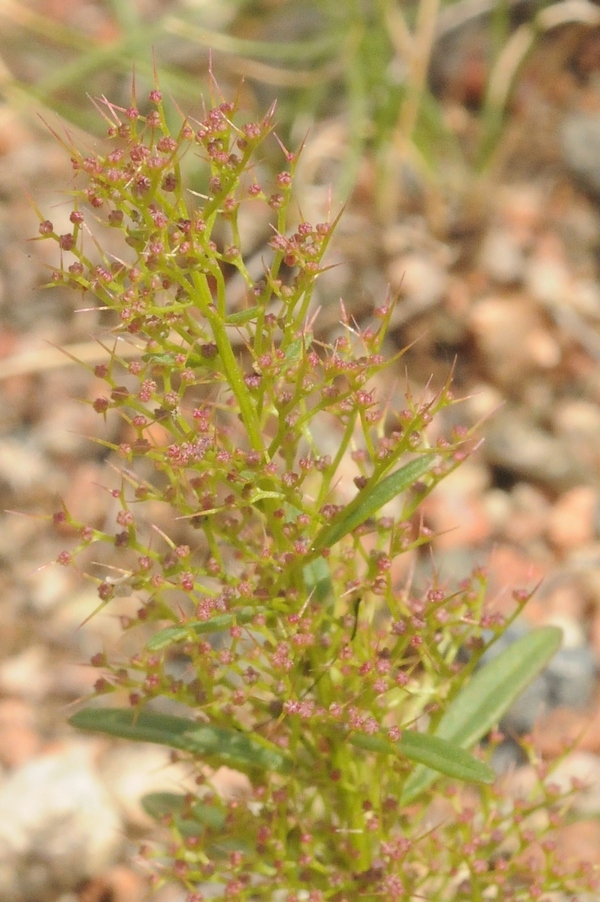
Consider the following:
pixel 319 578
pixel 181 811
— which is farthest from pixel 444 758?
pixel 181 811

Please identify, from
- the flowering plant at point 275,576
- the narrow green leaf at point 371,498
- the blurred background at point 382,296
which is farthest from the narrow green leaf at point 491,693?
the blurred background at point 382,296

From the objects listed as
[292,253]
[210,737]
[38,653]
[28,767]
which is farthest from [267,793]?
[38,653]

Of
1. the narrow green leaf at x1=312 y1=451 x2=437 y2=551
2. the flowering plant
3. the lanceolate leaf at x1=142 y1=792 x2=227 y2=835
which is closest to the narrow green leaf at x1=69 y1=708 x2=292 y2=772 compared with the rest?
the flowering plant

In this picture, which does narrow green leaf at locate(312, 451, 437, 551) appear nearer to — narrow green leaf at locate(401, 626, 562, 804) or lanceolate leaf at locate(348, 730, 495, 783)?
lanceolate leaf at locate(348, 730, 495, 783)

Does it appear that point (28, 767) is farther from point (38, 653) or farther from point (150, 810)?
point (150, 810)

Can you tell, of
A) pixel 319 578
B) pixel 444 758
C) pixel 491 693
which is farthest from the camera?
pixel 491 693

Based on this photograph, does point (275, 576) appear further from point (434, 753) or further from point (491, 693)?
point (491, 693)

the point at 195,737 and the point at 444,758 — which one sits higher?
the point at 195,737
